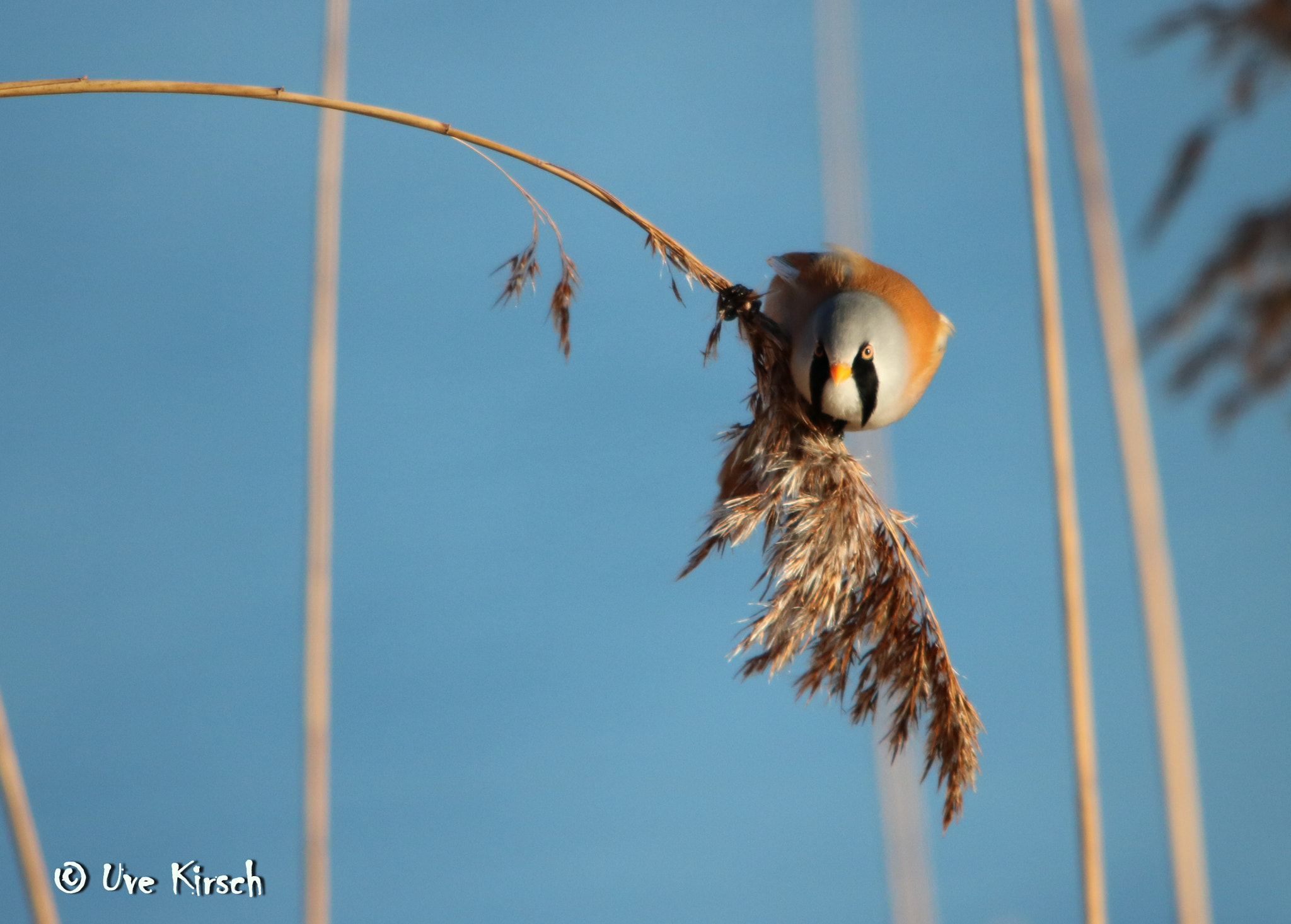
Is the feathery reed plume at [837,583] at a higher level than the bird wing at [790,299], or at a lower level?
lower

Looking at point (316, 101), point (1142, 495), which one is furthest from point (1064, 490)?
point (316, 101)

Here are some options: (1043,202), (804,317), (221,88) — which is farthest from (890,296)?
(221,88)

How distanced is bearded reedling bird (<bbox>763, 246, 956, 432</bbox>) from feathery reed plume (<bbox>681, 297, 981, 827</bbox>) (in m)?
0.11

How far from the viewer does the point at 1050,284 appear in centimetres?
209

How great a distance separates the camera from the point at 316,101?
1391 mm

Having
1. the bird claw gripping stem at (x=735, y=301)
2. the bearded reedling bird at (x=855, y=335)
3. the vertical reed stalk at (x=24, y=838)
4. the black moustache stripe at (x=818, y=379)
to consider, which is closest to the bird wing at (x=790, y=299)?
the bearded reedling bird at (x=855, y=335)

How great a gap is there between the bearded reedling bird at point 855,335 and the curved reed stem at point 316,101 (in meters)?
0.57

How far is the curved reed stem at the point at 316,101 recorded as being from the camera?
1.33m

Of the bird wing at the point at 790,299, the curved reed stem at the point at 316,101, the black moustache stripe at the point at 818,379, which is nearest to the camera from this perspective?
the curved reed stem at the point at 316,101

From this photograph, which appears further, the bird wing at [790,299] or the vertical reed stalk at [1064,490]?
the bird wing at [790,299]

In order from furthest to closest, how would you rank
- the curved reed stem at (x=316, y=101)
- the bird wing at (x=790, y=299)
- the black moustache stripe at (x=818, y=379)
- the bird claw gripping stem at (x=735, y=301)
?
the bird wing at (x=790, y=299) < the black moustache stripe at (x=818, y=379) < the bird claw gripping stem at (x=735, y=301) < the curved reed stem at (x=316, y=101)

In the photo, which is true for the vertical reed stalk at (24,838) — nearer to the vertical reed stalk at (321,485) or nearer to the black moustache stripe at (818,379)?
the vertical reed stalk at (321,485)

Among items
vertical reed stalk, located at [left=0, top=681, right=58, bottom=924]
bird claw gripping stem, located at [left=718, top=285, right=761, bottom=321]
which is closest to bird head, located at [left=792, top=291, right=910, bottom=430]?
bird claw gripping stem, located at [left=718, top=285, right=761, bottom=321]

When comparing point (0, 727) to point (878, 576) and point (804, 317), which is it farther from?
point (804, 317)
